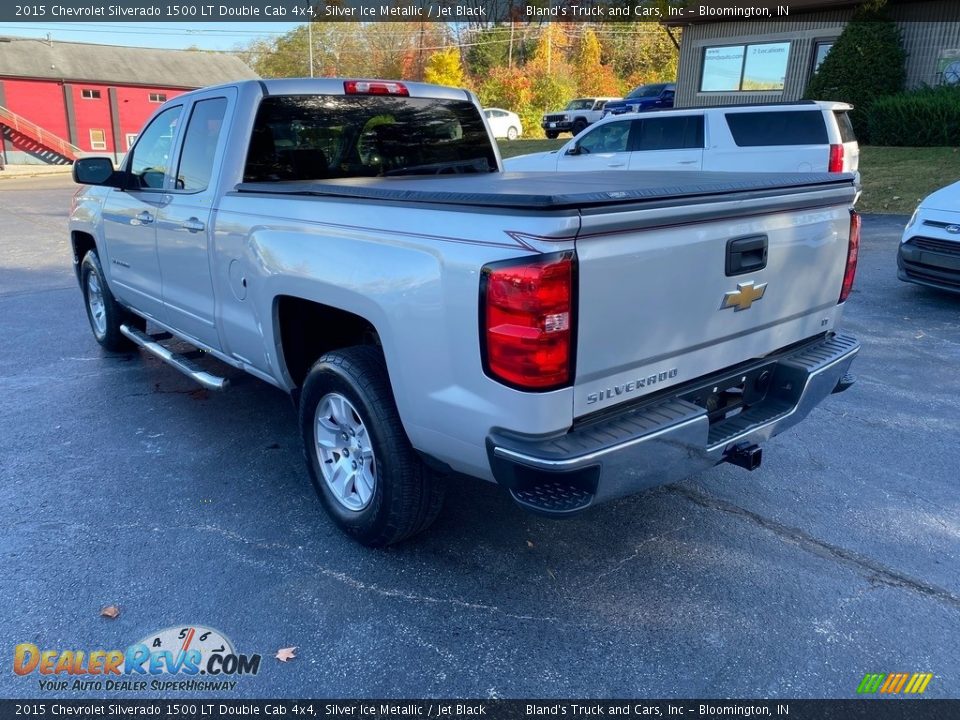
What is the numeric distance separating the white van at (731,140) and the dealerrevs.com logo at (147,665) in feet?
35.1

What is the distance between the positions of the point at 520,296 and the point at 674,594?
1542mm

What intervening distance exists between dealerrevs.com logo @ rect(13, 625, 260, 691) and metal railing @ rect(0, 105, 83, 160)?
138ft

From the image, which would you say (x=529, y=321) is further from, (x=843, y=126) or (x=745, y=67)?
(x=745, y=67)

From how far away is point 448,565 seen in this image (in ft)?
10.9

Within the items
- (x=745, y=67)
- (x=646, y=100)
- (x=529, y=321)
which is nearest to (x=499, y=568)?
(x=529, y=321)

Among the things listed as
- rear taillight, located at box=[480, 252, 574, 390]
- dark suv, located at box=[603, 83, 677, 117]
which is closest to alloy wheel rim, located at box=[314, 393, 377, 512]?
rear taillight, located at box=[480, 252, 574, 390]

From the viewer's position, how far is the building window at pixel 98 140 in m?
41.2

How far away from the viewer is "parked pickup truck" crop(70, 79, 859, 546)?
2510 millimetres

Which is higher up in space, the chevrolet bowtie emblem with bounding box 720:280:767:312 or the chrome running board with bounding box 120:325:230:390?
the chevrolet bowtie emblem with bounding box 720:280:767:312

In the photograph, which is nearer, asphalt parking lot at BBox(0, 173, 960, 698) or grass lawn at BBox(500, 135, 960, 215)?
asphalt parking lot at BBox(0, 173, 960, 698)

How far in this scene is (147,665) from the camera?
2764 millimetres

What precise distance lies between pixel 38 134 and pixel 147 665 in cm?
4347

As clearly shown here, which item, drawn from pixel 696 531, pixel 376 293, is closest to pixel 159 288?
pixel 376 293

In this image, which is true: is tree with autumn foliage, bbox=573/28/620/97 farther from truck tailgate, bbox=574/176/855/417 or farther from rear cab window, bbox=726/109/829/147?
truck tailgate, bbox=574/176/855/417
